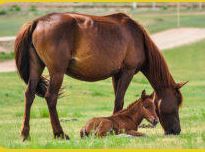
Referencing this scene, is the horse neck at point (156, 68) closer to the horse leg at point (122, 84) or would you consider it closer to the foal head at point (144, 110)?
the horse leg at point (122, 84)

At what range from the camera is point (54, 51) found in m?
11.2

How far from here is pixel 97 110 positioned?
1895cm

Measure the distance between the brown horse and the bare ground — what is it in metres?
25.1

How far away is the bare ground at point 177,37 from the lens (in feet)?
126

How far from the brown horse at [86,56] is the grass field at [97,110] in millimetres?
566

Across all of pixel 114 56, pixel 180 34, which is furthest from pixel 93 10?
pixel 114 56

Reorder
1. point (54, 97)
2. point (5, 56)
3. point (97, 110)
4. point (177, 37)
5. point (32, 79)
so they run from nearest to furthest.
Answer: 1. point (54, 97)
2. point (32, 79)
3. point (97, 110)
4. point (5, 56)
5. point (177, 37)

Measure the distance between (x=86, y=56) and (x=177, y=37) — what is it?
28941 mm

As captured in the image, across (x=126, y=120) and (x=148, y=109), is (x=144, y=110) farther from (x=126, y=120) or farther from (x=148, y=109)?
(x=126, y=120)

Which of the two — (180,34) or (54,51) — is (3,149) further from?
(180,34)

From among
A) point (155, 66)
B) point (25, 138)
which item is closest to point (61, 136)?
point (25, 138)

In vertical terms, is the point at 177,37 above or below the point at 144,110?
below

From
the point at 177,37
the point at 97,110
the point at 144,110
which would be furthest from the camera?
the point at 177,37

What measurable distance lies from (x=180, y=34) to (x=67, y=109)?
21940mm
